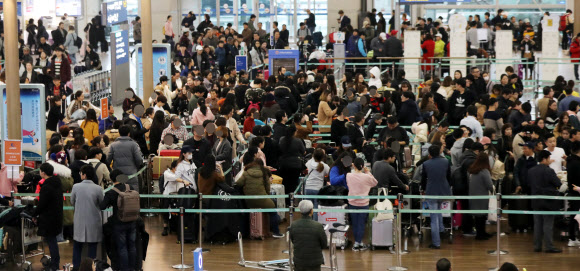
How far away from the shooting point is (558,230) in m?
14.1

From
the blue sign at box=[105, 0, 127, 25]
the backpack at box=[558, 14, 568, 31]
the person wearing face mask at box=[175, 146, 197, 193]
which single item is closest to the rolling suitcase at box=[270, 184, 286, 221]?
the person wearing face mask at box=[175, 146, 197, 193]

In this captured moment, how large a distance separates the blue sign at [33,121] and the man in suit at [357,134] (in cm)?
469

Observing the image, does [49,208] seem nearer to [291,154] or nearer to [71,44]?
[291,154]

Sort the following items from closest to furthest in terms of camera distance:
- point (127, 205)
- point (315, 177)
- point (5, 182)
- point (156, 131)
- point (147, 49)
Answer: point (127, 205) → point (5, 182) → point (315, 177) → point (156, 131) → point (147, 49)

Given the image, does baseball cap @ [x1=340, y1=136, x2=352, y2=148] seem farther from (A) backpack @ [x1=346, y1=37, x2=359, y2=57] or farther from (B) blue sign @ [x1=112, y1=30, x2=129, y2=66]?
(A) backpack @ [x1=346, y1=37, x2=359, y2=57]

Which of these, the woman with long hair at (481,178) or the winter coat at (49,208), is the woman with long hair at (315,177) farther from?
the winter coat at (49,208)

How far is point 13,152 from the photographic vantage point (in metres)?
12.7

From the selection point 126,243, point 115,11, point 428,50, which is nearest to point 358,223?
point 126,243

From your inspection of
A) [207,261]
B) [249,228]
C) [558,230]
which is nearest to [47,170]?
[207,261]

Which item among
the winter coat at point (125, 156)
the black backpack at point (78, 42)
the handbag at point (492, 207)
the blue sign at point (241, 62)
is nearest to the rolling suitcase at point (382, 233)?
the handbag at point (492, 207)

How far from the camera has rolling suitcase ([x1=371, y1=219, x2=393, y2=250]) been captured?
13.1 metres

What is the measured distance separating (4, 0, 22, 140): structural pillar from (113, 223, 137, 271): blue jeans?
377cm

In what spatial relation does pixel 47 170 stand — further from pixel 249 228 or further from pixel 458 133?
pixel 458 133

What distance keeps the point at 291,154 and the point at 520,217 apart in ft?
11.3
